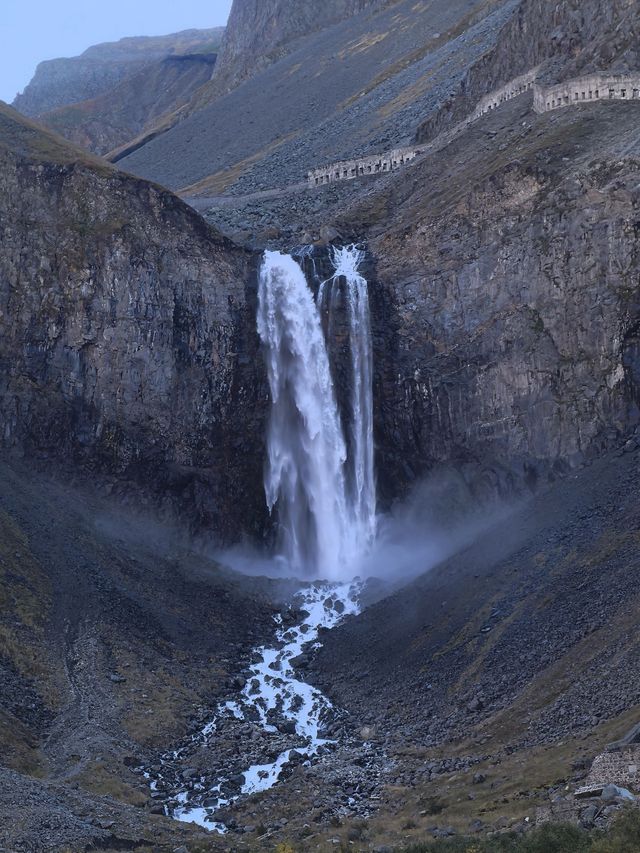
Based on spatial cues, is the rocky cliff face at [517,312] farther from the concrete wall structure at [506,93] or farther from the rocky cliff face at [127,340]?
the concrete wall structure at [506,93]

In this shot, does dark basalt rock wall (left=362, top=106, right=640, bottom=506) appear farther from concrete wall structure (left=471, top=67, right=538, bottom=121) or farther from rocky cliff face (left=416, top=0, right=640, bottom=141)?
concrete wall structure (left=471, top=67, right=538, bottom=121)

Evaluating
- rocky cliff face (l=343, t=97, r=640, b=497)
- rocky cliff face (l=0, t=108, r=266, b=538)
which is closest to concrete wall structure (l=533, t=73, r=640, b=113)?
rocky cliff face (l=343, t=97, r=640, b=497)

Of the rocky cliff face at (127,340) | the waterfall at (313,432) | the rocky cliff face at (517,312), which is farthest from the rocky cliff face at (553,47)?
the rocky cliff face at (127,340)

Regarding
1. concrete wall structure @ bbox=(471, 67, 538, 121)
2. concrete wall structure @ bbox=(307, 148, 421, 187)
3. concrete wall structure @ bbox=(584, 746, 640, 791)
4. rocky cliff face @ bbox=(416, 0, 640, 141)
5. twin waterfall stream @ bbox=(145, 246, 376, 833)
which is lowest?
concrete wall structure @ bbox=(584, 746, 640, 791)

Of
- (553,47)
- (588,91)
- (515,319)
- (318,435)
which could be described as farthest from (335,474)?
(553,47)

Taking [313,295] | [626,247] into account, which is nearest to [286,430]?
[313,295]

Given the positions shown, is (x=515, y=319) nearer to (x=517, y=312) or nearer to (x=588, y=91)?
(x=517, y=312)
